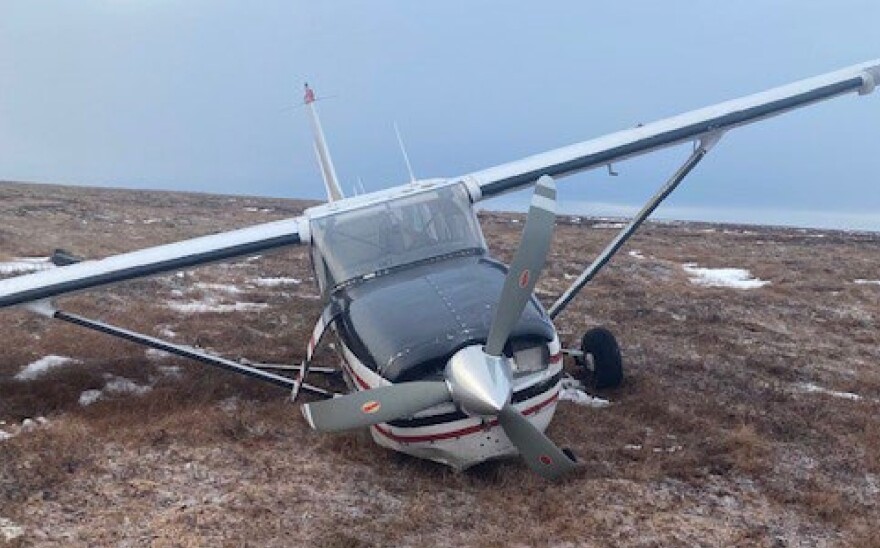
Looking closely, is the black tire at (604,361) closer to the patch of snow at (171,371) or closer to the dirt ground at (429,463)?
the dirt ground at (429,463)

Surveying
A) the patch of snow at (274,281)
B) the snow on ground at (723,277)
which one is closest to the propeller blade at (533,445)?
the patch of snow at (274,281)

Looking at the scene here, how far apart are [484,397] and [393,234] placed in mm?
Result: 3172

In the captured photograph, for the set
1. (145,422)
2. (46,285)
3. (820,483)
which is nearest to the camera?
(820,483)

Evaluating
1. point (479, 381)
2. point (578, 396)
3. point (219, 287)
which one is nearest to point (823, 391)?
point (578, 396)

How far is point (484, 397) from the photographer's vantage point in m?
6.41

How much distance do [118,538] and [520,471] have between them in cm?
361

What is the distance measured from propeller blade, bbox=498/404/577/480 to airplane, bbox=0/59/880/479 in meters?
0.01

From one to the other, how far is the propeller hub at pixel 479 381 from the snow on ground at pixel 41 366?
6.70 m

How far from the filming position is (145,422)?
29.6 feet

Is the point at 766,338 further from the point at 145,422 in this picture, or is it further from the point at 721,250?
the point at 721,250

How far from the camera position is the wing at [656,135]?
35.8ft

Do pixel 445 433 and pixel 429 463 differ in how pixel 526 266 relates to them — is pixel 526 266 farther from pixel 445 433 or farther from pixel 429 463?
pixel 429 463

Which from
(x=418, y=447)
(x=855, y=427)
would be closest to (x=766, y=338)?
(x=855, y=427)

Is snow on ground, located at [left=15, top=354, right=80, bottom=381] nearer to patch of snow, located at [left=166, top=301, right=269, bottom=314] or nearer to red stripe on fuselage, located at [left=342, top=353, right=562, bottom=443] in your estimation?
patch of snow, located at [left=166, top=301, right=269, bottom=314]
